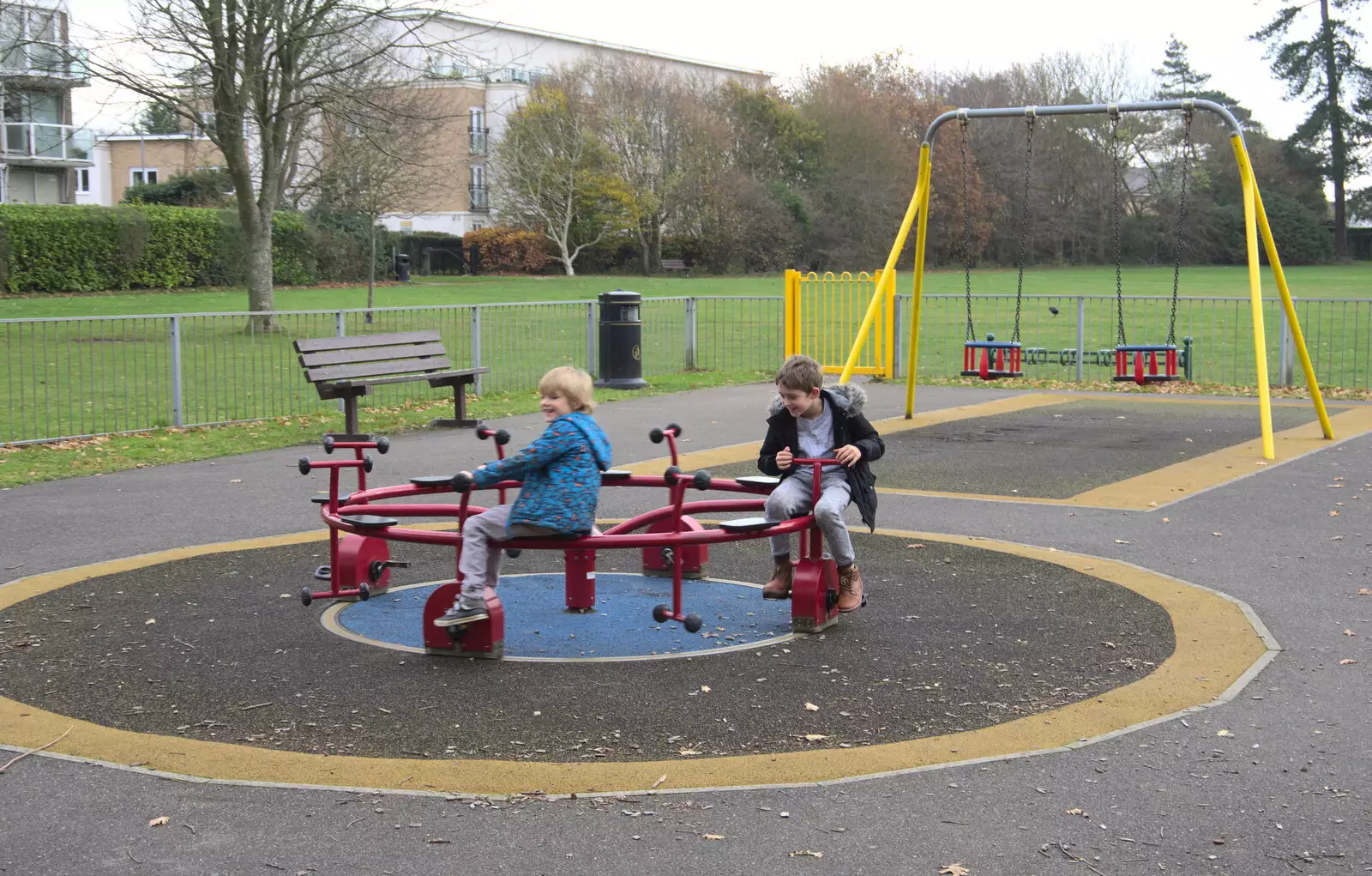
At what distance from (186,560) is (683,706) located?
3898 millimetres

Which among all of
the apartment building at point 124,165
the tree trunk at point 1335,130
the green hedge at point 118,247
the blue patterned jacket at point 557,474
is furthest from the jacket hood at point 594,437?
the tree trunk at point 1335,130

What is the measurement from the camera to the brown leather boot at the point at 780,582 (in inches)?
271

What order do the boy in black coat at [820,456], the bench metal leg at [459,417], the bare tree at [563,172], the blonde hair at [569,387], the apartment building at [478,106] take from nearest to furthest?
the blonde hair at [569,387] < the boy in black coat at [820,456] < the bench metal leg at [459,417] < the bare tree at [563,172] < the apartment building at [478,106]

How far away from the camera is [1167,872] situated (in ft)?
12.8

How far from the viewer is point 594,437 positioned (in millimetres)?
6090

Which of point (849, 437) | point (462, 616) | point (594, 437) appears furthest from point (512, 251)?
point (462, 616)

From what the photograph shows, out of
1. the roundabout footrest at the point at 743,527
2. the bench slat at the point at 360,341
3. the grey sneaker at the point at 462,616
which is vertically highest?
the bench slat at the point at 360,341

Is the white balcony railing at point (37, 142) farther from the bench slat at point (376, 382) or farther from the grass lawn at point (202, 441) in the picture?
the bench slat at point (376, 382)

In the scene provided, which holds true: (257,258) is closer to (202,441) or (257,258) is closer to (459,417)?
(459,417)

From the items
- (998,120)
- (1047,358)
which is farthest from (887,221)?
(1047,358)

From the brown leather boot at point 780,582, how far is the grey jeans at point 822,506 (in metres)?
0.05

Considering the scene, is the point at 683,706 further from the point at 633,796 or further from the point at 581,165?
the point at 581,165

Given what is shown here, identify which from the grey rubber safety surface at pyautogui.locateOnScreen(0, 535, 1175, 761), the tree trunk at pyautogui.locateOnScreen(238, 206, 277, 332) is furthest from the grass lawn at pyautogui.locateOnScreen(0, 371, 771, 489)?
the tree trunk at pyautogui.locateOnScreen(238, 206, 277, 332)

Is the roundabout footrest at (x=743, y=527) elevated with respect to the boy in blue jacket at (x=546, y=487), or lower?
lower
